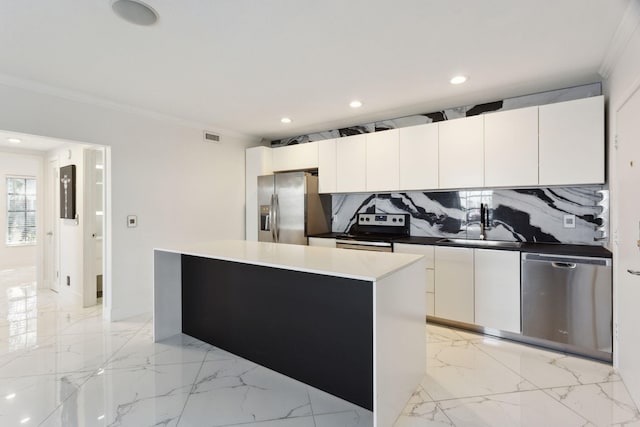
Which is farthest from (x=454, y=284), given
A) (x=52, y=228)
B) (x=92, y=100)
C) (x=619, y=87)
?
(x=52, y=228)

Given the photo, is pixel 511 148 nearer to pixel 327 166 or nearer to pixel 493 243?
pixel 493 243

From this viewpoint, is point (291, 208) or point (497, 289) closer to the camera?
point (497, 289)

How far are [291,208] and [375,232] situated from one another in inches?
44.6

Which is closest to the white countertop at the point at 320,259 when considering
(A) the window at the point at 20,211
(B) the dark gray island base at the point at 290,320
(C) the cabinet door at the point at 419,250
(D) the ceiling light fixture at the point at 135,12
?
(B) the dark gray island base at the point at 290,320

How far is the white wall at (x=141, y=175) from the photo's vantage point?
302cm

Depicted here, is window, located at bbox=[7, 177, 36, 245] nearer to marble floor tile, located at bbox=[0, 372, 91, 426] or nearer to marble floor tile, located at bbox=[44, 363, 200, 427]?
marble floor tile, located at bbox=[0, 372, 91, 426]

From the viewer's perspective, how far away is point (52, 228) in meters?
4.96

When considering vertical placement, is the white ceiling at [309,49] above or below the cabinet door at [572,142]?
above

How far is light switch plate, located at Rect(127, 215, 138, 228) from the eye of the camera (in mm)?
3612

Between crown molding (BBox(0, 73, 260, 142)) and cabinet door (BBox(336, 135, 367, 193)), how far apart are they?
1.73 metres

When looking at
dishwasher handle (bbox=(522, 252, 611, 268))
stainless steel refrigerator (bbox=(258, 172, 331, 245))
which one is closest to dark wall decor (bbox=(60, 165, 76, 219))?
stainless steel refrigerator (bbox=(258, 172, 331, 245))

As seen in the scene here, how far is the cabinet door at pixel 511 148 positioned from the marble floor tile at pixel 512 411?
1.77 meters

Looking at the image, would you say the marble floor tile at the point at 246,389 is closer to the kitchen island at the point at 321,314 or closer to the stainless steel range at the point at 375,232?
the kitchen island at the point at 321,314

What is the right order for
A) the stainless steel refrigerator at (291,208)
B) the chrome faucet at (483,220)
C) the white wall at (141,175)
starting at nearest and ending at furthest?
the white wall at (141,175) < the chrome faucet at (483,220) < the stainless steel refrigerator at (291,208)
